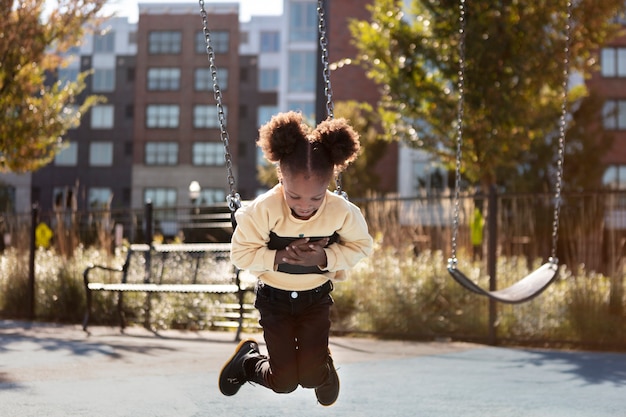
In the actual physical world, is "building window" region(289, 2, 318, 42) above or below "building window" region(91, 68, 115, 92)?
above

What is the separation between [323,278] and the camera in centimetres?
443

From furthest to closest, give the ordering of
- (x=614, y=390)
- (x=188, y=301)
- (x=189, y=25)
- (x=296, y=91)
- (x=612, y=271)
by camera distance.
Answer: (x=189, y=25), (x=296, y=91), (x=188, y=301), (x=612, y=271), (x=614, y=390)

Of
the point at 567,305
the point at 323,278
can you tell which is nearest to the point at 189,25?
the point at 567,305

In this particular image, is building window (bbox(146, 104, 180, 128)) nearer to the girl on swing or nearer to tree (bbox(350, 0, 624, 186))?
tree (bbox(350, 0, 624, 186))

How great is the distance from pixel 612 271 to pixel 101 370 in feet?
18.1

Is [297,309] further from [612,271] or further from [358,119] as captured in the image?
[358,119]

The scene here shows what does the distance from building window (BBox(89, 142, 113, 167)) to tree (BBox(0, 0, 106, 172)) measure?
44658 millimetres

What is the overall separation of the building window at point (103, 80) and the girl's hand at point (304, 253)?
58.4 m

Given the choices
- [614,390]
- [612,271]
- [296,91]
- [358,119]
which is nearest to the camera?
[614,390]

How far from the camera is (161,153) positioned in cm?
5781

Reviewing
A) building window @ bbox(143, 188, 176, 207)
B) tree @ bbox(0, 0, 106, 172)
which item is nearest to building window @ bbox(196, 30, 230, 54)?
building window @ bbox(143, 188, 176, 207)

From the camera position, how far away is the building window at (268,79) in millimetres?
60031

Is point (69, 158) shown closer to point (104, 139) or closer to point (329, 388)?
point (104, 139)

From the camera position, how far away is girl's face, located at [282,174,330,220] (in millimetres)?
3887
